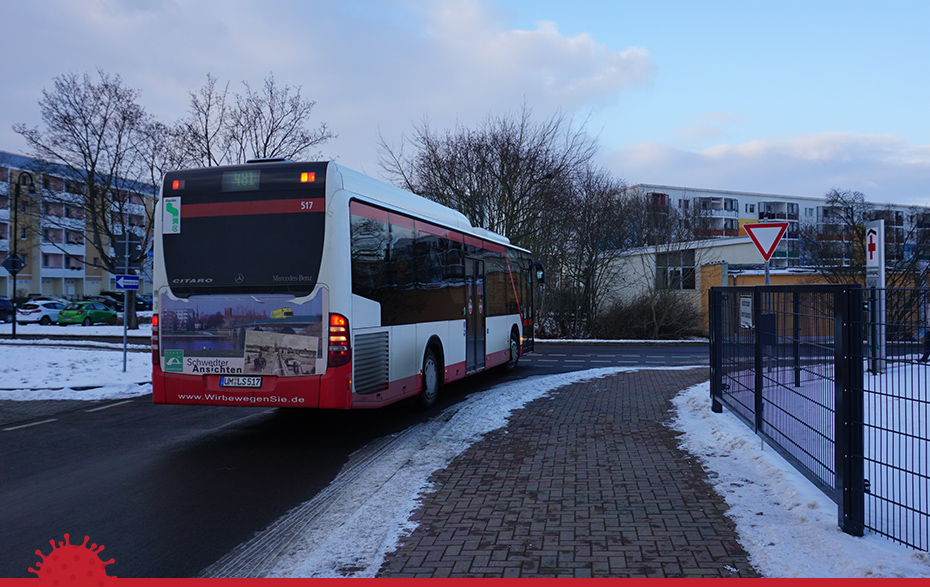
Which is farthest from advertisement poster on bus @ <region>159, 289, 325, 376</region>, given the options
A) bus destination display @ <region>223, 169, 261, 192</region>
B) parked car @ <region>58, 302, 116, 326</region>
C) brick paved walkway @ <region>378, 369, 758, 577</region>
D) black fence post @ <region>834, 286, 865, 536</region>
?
parked car @ <region>58, 302, 116, 326</region>

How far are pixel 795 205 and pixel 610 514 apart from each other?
102 meters

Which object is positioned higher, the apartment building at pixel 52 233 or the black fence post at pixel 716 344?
the apartment building at pixel 52 233

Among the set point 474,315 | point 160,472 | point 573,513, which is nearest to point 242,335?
point 160,472

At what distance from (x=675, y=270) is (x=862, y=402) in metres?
27.4

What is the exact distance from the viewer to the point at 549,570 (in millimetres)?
3904

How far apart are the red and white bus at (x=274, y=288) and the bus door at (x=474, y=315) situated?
330 centimetres

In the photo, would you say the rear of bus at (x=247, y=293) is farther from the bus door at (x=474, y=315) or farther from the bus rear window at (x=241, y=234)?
the bus door at (x=474, y=315)

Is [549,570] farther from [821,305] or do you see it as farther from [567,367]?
[567,367]

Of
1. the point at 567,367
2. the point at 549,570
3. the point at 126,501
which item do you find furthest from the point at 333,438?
the point at 567,367

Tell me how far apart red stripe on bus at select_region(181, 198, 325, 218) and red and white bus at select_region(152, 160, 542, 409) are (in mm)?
12

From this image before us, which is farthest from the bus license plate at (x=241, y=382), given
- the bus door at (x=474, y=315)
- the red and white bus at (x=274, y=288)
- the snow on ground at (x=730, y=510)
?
the bus door at (x=474, y=315)

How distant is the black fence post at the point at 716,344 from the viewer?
27.9 feet

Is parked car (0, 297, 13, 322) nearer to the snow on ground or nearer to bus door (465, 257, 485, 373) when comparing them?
bus door (465, 257, 485, 373)

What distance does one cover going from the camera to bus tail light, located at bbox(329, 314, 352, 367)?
739 cm
